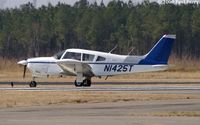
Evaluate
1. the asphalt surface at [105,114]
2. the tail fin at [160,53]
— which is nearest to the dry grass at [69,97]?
the asphalt surface at [105,114]

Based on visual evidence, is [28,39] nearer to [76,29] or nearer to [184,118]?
[76,29]

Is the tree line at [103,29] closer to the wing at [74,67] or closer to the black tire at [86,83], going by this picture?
the wing at [74,67]

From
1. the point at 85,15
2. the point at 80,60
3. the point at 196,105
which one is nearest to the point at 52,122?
the point at 196,105

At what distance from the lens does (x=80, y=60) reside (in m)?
43.7

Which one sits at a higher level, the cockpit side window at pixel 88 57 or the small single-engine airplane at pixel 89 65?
the cockpit side window at pixel 88 57

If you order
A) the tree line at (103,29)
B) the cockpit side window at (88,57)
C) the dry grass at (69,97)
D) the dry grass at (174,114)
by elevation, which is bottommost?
the dry grass at (69,97)

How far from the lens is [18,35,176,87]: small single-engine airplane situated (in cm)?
4378

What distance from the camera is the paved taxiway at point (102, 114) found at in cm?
1939

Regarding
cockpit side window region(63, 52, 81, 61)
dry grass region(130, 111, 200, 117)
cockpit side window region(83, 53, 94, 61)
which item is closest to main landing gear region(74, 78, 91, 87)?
cockpit side window region(83, 53, 94, 61)

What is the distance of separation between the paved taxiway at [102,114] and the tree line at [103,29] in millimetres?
73662

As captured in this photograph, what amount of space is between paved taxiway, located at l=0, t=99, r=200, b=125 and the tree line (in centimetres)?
7366

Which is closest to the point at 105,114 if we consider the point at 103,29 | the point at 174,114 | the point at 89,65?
the point at 174,114

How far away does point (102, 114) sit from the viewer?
22.2 meters

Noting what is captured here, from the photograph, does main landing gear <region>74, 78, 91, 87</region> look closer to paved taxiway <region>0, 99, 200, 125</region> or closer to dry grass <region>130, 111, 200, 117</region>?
paved taxiway <region>0, 99, 200, 125</region>
